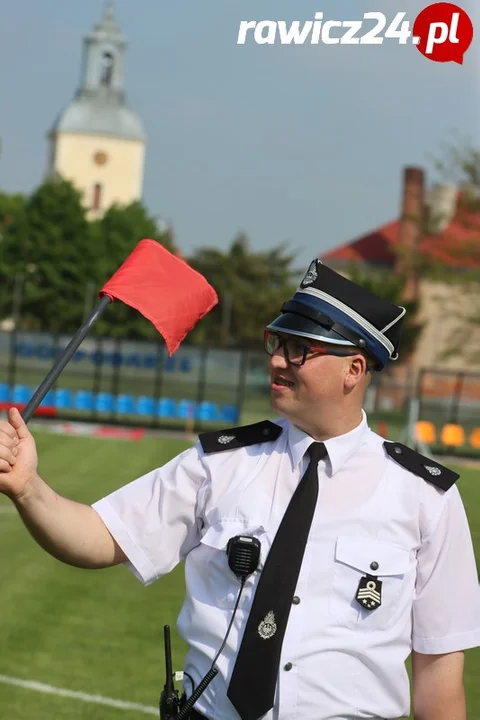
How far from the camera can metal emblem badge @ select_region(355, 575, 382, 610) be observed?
11.9ft

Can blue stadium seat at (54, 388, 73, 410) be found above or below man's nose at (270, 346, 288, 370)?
below

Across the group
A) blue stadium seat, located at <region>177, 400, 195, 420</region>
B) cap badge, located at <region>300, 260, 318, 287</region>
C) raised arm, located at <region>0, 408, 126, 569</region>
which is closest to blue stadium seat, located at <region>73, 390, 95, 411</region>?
blue stadium seat, located at <region>177, 400, 195, 420</region>

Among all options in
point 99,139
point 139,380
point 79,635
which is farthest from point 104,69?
point 79,635

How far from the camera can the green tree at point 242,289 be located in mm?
96000

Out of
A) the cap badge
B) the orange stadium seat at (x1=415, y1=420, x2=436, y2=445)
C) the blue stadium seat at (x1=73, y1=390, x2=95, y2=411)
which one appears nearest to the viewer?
the cap badge

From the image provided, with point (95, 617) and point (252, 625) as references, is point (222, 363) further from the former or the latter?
point (252, 625)

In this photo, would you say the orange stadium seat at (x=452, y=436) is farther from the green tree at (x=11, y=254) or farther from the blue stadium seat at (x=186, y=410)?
the green tree at (x=11, y=254)

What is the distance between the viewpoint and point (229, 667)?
3584mm

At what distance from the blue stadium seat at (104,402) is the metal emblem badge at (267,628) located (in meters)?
37.8

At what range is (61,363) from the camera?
389cm

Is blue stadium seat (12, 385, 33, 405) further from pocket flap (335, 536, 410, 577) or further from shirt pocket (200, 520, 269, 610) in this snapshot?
pocket flap (335, 536, 410, 577)

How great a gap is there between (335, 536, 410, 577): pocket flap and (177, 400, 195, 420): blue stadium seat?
37246 millimetres

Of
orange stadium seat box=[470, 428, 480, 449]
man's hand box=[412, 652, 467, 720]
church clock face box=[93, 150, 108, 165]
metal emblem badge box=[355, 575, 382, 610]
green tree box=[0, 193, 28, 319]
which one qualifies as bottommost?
orange stadium seat box=[470, 428, 480, 449]

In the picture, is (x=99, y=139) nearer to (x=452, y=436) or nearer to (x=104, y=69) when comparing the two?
(x=104, y=69)
